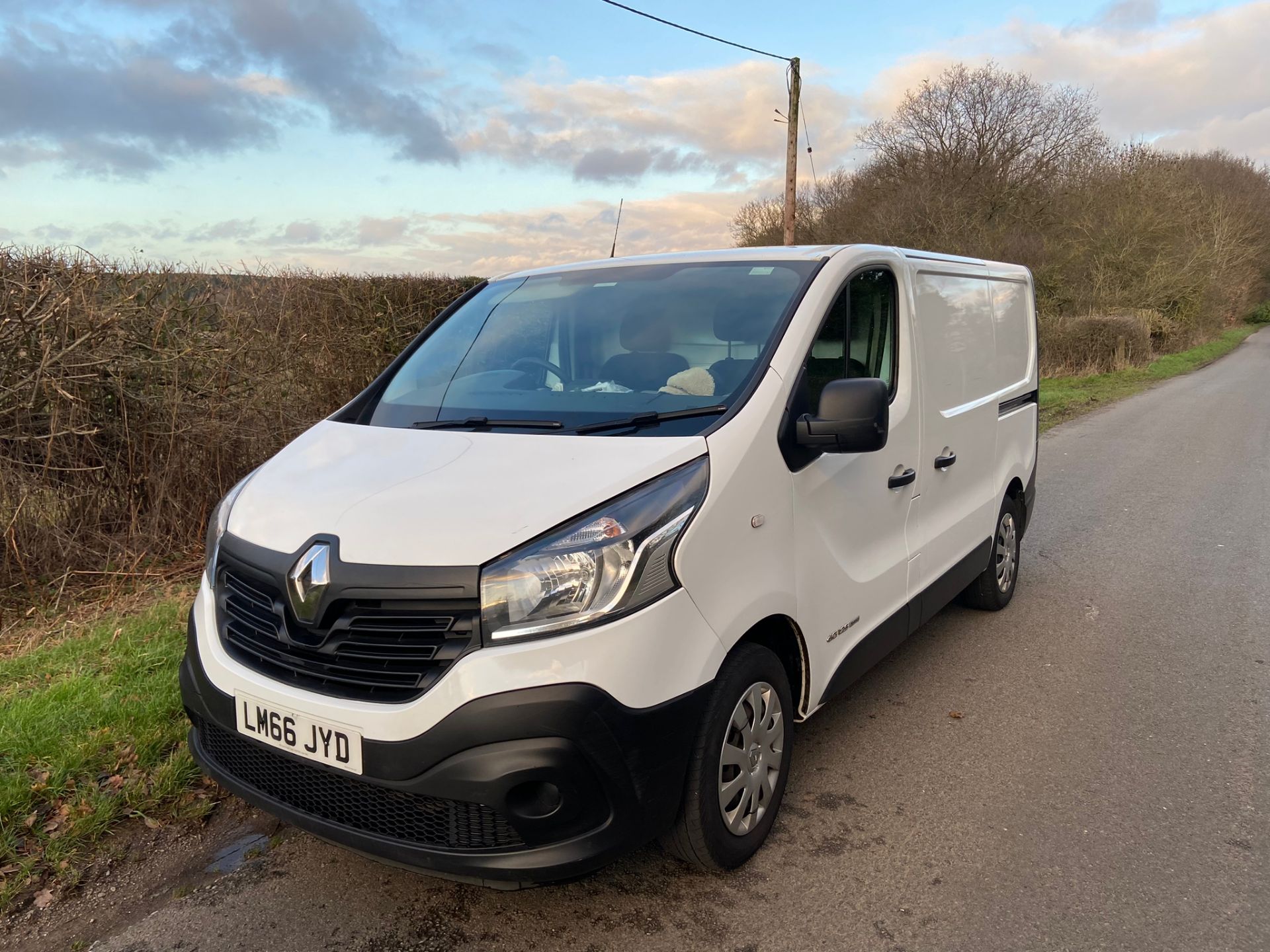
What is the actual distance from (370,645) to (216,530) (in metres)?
0.90

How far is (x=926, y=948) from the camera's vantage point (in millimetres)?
2320

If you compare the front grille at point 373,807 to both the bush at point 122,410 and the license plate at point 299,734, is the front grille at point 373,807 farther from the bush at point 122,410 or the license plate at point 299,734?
the bush at point 122,410

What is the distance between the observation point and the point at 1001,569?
5.00 metres

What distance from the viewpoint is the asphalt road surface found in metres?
2.39

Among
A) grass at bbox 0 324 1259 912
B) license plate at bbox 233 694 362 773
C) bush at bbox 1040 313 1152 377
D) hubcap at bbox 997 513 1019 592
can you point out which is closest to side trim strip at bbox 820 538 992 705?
hubcap at bbox 997 513 1019 592

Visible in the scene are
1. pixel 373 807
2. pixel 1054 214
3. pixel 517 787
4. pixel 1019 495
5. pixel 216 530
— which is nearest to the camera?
pixel 517 787

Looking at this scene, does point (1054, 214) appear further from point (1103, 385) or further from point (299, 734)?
point (299, 734)

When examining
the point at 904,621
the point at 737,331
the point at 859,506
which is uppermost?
the point at 737,331

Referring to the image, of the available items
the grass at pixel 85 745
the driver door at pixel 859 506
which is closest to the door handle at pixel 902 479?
the driver door at pixel 859 506

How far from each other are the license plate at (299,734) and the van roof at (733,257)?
7.20 feet

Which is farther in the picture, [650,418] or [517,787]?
[650,418]

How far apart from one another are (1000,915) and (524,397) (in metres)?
2.19

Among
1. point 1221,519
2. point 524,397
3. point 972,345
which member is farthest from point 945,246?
point 524,397

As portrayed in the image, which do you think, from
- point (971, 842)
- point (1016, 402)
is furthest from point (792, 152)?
point (971, 842)
